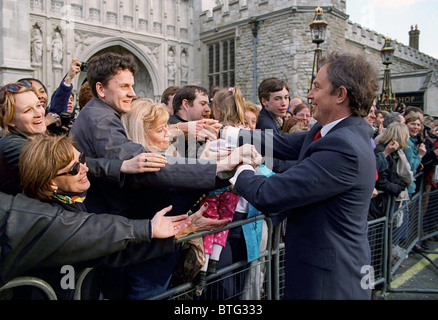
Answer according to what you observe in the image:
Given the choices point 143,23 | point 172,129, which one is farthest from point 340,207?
point 143,23

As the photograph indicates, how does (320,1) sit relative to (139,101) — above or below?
above

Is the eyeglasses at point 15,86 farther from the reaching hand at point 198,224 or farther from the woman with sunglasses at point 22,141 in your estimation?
the reaching hand at point 198,224

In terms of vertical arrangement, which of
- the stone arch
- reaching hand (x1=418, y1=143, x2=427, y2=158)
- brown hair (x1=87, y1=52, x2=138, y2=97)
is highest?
the stone arch

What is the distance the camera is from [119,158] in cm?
182

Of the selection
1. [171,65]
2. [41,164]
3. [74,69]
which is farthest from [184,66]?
[41,164]

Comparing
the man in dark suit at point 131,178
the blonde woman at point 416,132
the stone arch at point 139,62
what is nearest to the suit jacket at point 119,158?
the man in dark suit at point 131,178

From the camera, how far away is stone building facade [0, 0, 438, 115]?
13.1 m

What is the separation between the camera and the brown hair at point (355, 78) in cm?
168

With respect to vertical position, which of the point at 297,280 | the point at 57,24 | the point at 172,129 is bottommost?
the point at 297,280

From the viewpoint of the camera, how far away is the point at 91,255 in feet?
4.85

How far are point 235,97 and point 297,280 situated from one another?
5.00ft

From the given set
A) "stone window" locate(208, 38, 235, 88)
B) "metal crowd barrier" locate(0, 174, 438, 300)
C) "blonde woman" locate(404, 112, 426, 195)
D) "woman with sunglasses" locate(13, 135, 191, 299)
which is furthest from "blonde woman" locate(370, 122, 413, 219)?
"stone window" locate(208, 38, 235, 88)

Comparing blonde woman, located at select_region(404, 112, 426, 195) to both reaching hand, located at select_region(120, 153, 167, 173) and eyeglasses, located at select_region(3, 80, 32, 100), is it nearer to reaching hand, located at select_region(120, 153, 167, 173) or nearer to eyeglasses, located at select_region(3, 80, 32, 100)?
reaching hand, located at select_region(120, 153, 167, 173)
